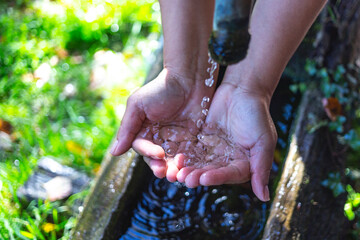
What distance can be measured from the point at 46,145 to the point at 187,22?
1269 mm

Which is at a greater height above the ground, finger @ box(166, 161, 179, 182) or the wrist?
the wrist

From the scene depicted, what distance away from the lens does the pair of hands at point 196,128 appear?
1.60 metres

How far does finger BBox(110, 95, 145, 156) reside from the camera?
174cm

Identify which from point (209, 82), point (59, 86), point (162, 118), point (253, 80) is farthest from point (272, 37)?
point (59, 86)

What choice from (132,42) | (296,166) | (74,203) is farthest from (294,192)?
(132,42)

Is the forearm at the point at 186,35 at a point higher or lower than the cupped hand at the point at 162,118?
higher

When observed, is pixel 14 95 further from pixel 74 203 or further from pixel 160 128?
pixel 160 128

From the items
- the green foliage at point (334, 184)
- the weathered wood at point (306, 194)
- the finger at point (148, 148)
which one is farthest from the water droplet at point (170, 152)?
the green foliage at point (334, 184)

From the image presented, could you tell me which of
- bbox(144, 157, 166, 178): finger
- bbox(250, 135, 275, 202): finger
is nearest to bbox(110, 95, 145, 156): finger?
bbox(144, 157, 166, 178): finger

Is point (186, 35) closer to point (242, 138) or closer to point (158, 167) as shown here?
point (242, 138)

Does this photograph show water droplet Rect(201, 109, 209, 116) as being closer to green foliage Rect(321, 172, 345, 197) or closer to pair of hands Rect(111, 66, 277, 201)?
pair of hands Rect(111, 66, 277, 201)

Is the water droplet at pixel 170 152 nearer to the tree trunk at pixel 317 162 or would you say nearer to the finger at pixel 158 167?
the finger at pixel 158 167

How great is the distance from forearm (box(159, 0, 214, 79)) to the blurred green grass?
818mm

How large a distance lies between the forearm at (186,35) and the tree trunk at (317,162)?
27.6 inches
